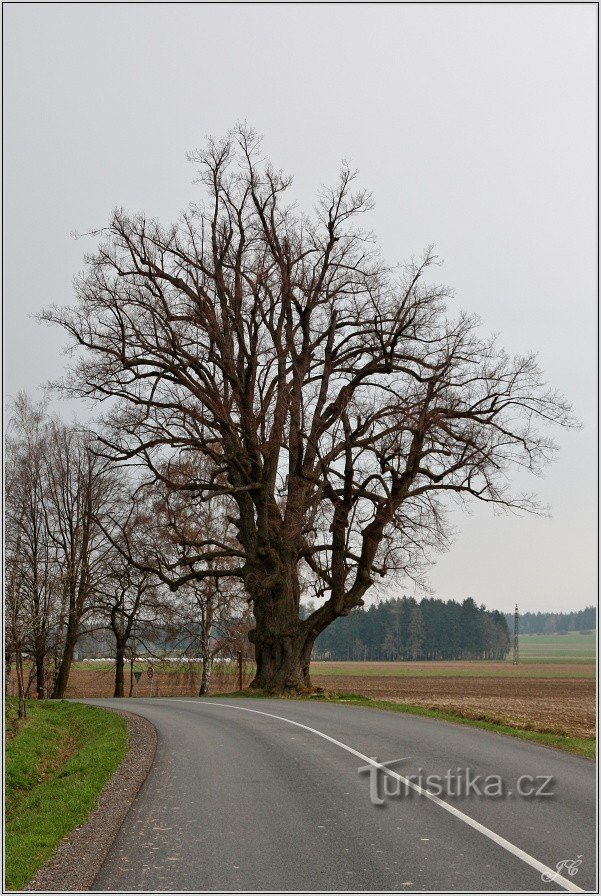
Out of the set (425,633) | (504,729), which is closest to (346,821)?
(504,729)

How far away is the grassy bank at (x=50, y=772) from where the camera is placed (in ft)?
28.1

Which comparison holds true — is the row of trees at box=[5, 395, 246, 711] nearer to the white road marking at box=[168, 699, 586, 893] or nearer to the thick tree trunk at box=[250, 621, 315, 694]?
the thick tree trunk at box=[250, 621, 315, 694]

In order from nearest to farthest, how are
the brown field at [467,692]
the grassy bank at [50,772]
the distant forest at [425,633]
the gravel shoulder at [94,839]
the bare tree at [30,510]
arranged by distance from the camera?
the gravel shoulder at [94,839] < the grassy bank at [50,772] < the brown field at [467,692] < the bare tree at [30,510] < the distant forest at [425,633]

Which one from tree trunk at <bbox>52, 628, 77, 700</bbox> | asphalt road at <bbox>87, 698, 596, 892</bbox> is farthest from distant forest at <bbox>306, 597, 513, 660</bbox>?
asphalt road at <bbox>87, 698, 596, 892</bbox>

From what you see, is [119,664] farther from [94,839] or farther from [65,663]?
[94,839]

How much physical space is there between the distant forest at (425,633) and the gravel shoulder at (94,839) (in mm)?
144254

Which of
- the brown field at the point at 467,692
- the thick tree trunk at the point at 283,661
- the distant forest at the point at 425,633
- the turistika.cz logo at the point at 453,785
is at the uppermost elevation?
the turistika.cz logo at the point at 453,785

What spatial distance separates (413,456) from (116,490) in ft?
71.7

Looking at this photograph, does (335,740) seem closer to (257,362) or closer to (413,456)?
(413,456)

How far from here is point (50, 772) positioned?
17.5 meters

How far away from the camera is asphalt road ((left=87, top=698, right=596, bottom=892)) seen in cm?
685

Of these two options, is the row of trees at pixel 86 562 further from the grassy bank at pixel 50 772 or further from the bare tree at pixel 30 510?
the grassy bank at pixel 50 772

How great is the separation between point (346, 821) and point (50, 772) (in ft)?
35.3

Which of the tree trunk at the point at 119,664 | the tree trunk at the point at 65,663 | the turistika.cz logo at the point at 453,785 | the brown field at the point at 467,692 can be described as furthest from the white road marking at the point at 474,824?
the tree trunk at the point at 119,664
